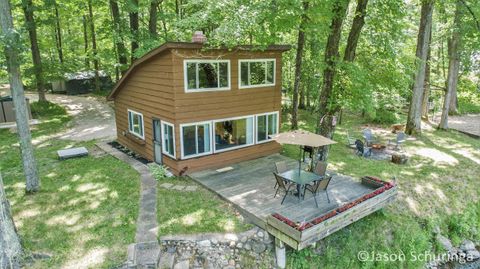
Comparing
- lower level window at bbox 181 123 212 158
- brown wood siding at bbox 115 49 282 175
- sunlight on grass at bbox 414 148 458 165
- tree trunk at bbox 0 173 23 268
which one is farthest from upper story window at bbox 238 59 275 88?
tree trunk at bbox 0 173 23 268

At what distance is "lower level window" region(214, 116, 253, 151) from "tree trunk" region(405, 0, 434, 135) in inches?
322

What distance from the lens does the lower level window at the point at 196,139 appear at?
35.8 ft

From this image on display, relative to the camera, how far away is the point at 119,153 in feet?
45.1

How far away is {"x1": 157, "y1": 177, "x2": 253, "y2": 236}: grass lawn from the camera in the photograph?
7.73 meters

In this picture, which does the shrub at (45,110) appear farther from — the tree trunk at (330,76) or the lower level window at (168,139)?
the tree trunk at (330,76)

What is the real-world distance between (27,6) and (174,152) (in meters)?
12.8

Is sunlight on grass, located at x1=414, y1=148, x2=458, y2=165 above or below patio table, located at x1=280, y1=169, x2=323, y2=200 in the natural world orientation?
below

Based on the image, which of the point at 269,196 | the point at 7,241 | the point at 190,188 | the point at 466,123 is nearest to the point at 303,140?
the point at 269,196

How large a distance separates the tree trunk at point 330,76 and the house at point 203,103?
2365mm

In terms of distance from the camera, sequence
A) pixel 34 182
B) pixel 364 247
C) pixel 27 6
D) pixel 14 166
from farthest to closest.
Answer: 1. pixel 27 6
2. pixel 14 166
3. pixel 34 182
4. pixel 364 247

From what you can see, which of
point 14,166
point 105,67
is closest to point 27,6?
point 14,166

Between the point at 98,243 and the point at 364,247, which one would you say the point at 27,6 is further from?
the point at 364,247

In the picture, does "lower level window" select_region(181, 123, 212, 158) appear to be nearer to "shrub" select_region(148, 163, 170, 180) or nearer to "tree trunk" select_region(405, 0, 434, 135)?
"shrub" select_region(148, 163, 170, 180)

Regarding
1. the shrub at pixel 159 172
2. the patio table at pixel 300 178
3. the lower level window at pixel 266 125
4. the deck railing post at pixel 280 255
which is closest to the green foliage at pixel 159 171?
the shrub at pixel 159 172
